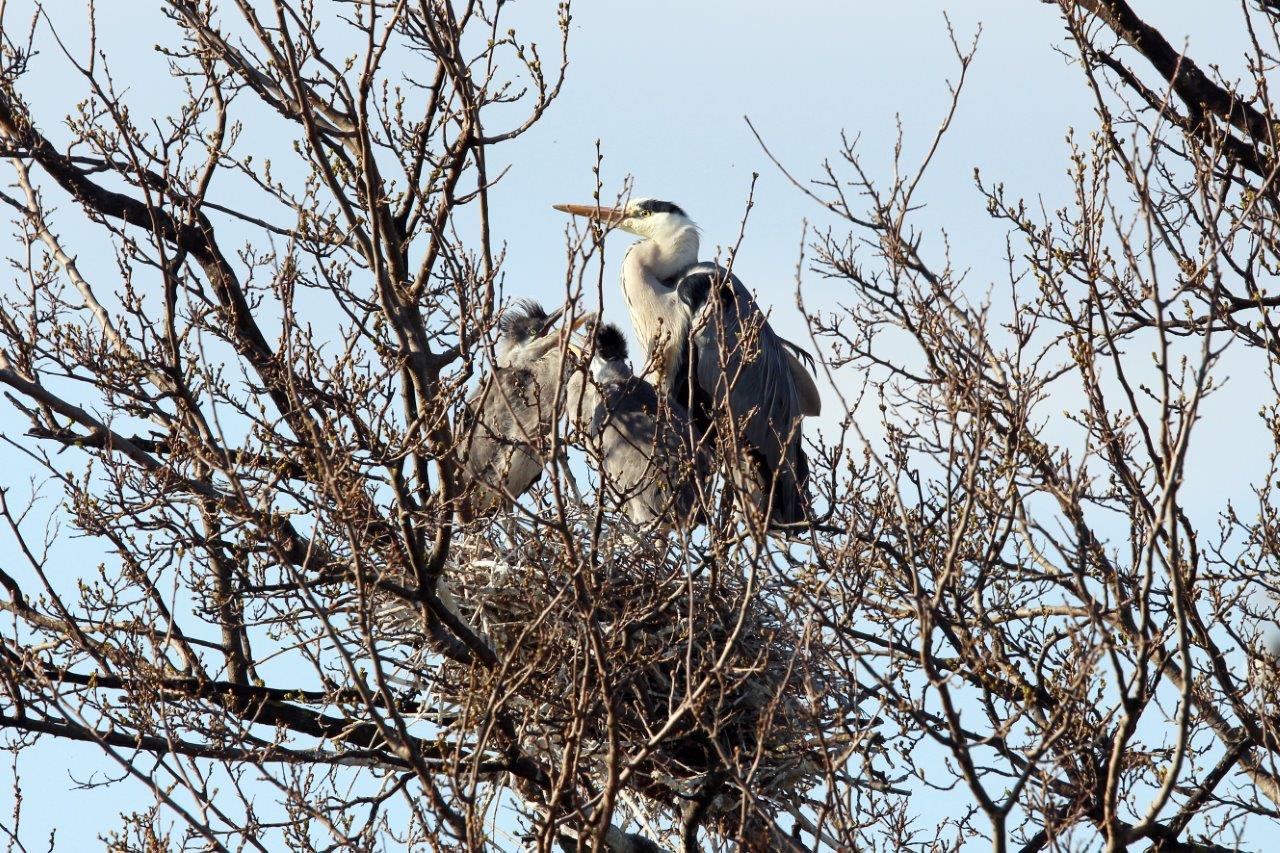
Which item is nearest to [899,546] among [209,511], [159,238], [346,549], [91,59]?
[346,549]

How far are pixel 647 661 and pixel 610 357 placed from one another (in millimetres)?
2923

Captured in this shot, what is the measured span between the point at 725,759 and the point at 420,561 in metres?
0.81

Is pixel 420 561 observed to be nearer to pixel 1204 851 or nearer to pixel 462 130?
pixel 462 130

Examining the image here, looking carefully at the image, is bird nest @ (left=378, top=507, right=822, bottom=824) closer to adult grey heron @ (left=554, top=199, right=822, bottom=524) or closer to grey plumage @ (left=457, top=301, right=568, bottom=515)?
grey plumage @ (left=457, top=301, right=568, bottom=515)

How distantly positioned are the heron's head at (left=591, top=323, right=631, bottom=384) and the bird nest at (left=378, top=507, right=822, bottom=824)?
5.03 feet

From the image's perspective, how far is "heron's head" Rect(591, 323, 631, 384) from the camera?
7.02m

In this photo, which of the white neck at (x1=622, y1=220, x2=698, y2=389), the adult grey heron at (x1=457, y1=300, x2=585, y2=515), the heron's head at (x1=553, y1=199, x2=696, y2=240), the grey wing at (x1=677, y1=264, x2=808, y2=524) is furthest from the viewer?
the heron's head at (x1=553, y1=199, x2=696, y2=240)

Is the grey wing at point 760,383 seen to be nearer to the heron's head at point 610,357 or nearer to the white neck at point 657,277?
the white neck at point 657,277

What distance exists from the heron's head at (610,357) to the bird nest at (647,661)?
1.53 meters

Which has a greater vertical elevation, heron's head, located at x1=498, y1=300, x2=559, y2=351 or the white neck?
the white neck

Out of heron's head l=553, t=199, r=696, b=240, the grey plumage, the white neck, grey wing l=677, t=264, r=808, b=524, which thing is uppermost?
heron's head l=553, t=199, r=696, b=240

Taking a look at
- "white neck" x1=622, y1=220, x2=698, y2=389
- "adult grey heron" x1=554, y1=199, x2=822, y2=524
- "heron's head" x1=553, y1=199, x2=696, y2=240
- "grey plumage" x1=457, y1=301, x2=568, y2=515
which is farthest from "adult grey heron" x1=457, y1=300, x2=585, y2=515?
"heron's head" x1=553, y1=199, x2=696, y2=240

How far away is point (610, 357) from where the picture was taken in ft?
23.9

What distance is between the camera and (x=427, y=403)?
4008 millimetres
